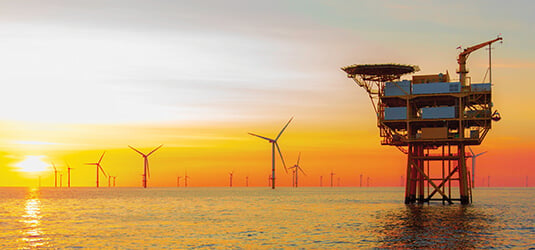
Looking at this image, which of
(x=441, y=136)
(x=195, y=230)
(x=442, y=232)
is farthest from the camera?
(x=441, y=136)

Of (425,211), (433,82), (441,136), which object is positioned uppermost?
(433,82)

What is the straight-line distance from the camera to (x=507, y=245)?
161ft

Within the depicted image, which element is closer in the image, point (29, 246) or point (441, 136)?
point (29, 246)

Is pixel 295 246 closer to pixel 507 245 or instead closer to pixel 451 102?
pixel 507 245

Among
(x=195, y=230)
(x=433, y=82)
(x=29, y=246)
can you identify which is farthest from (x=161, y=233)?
(x=433, y=82)

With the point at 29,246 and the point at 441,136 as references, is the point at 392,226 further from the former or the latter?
the point at 29,246

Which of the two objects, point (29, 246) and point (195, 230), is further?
point (195, 230)

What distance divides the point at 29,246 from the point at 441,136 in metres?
55.3

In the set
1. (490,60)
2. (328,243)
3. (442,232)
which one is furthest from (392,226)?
(490,60)

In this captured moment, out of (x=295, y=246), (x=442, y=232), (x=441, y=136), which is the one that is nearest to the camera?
(x=295, y=246)

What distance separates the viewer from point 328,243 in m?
50.5

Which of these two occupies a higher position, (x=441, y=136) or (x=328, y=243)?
(x=441, y=136)

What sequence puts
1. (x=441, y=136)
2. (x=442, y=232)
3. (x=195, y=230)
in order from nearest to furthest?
(x=442, y=232)
(x=195, y=230)
(x=441, y=136)

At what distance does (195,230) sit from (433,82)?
41716 millimetres
